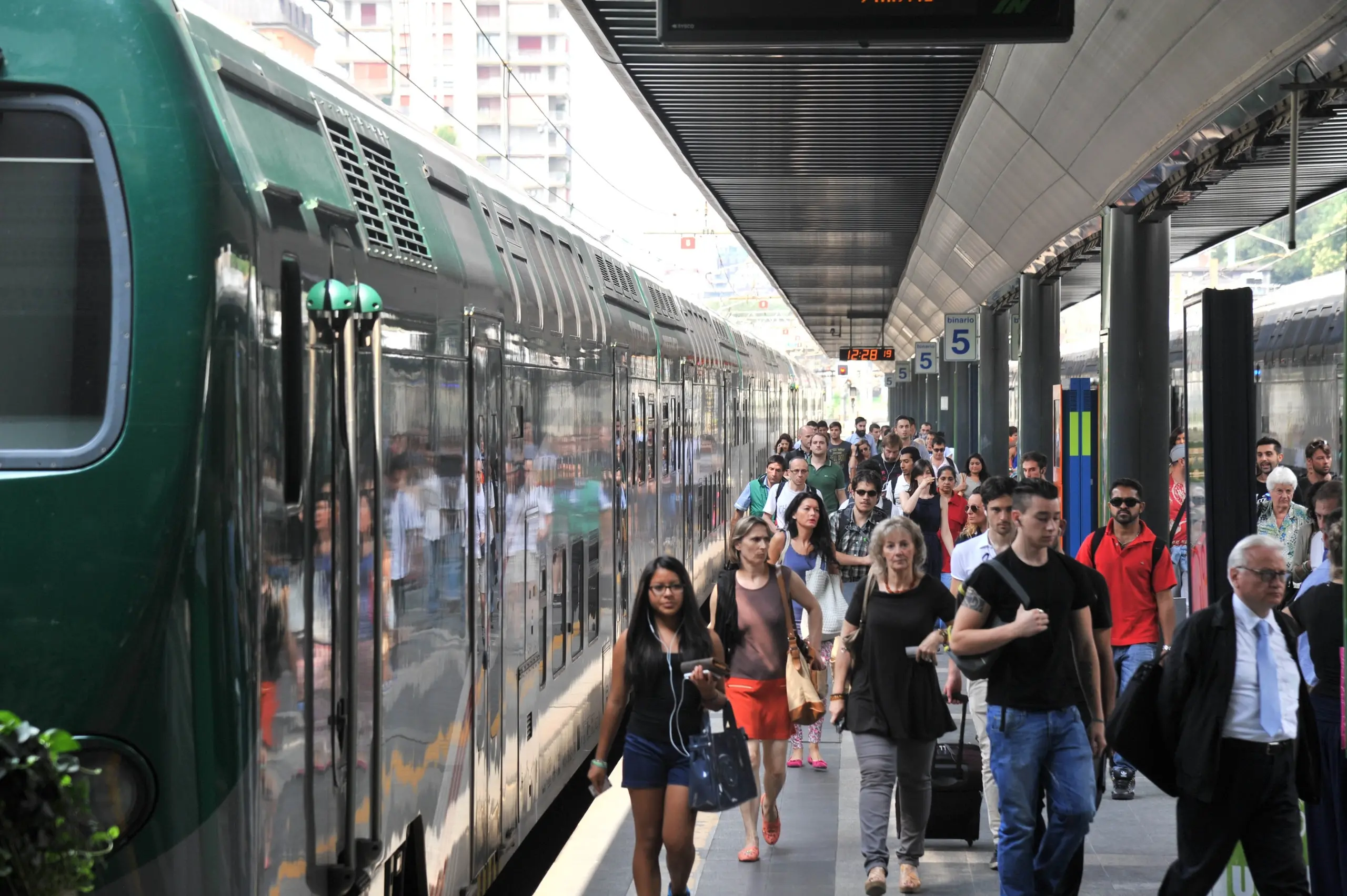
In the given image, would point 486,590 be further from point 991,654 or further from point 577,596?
point 577,596

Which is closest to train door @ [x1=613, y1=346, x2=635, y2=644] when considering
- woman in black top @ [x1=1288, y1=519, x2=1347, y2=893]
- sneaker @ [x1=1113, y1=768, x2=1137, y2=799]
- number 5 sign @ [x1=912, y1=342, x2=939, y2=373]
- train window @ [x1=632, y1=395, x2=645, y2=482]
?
train window @ [x1=632, y1=395, x2=645, y2=482]

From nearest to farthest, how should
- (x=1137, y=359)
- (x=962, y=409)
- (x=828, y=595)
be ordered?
(x=828, y=595) → (x=1137, y=359) → (x=962, y=409)

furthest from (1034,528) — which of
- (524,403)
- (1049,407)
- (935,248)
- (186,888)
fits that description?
(935,248)

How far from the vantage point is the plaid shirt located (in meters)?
11.1

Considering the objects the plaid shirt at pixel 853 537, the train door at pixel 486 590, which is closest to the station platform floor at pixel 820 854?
the train door at pixel 486 590

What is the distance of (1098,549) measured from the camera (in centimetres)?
945

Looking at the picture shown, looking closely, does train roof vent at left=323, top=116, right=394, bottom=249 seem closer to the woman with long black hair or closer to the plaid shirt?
the woman with long black hair

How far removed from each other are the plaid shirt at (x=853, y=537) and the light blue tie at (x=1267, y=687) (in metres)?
4.90

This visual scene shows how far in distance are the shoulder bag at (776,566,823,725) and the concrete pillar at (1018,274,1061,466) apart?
15.1 meters

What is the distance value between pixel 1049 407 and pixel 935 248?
4961 mm

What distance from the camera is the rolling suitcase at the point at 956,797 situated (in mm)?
8695

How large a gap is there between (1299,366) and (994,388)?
9855 mm

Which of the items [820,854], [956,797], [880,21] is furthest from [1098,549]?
[880,21]

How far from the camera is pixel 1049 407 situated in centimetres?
2439
